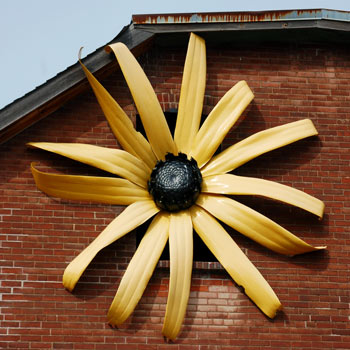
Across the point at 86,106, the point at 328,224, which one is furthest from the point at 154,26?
the point at 328,224

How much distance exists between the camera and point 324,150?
10.8 meters

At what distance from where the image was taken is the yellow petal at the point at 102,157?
1019 cm

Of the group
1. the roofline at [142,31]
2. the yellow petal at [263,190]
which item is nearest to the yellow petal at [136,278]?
the yellow petal at [263,190]

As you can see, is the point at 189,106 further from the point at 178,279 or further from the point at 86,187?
the point at 178,279

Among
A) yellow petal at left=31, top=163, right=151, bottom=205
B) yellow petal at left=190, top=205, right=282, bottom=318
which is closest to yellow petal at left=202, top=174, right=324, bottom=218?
yellow petal at left=190, top=205, right=282, bottom=318

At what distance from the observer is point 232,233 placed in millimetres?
10359

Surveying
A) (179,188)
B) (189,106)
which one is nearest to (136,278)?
(179,188)

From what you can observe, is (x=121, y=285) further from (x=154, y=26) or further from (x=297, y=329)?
(x=154, y=26)

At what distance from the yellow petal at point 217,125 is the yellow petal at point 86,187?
937 millimetres

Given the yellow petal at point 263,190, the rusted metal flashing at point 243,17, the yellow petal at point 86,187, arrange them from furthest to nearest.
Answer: the rusted metal flashing at point 243,17, the yellow petal at point 263,190, the yellow petal at point 86,187

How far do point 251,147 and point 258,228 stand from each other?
0.98m

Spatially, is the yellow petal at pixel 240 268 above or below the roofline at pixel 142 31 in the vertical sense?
below

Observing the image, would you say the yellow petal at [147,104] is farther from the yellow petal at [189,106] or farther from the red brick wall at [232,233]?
the red brick wall at [232,233]

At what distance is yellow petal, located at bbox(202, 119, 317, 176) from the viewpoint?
34.3ft
